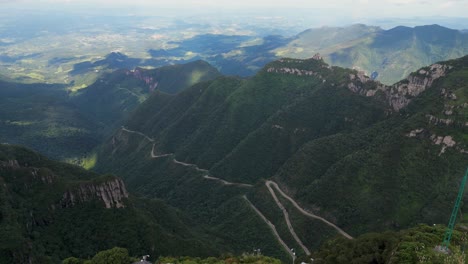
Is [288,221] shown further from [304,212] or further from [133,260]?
[133,260]

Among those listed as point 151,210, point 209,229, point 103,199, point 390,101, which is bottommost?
point 209,229

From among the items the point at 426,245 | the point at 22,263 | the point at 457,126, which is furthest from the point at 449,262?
the point at 457,126

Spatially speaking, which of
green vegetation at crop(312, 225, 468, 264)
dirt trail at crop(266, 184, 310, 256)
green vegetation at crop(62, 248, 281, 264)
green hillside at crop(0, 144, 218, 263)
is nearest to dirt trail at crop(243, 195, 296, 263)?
dirt trail at crop(266, 184, 310, 256)

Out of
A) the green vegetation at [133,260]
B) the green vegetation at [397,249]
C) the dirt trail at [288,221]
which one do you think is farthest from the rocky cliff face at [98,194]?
the green vegetation at [397,249]

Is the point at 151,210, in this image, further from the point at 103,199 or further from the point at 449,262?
the point at 449,262

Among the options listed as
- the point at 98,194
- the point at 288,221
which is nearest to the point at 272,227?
the point at 288,221

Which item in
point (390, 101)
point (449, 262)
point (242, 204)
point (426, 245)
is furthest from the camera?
point (390, 101)

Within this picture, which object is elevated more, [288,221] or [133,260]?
[133,260]

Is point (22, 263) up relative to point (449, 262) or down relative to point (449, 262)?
down

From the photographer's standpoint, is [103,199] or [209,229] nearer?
[103,199]
